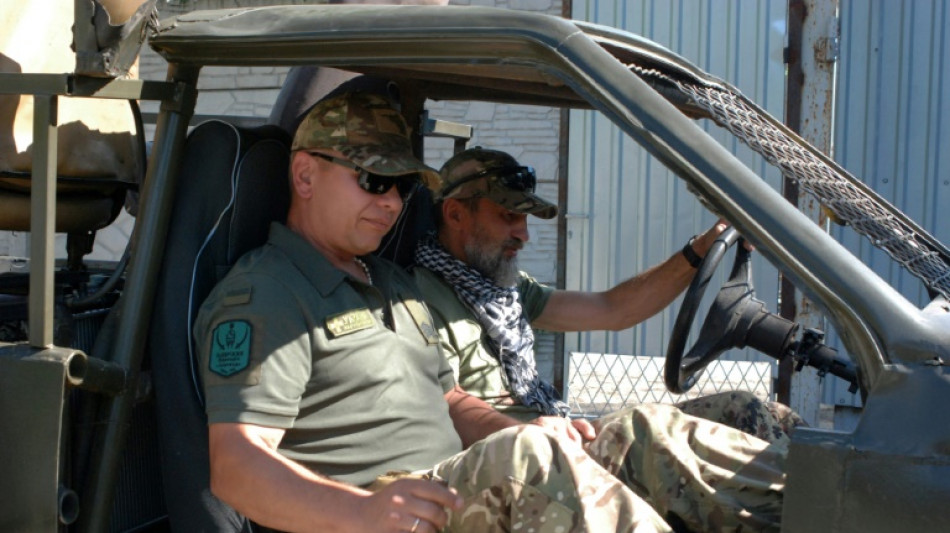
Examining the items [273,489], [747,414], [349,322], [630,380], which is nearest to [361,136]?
[349,322]

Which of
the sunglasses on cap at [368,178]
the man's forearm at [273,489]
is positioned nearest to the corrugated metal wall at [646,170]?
the sunglasses on cap at [368,178]

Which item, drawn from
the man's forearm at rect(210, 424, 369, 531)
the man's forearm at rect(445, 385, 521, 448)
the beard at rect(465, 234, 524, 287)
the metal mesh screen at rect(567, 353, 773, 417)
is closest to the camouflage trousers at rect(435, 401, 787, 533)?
the man's forearm at rect(210, 424, 369, 531)

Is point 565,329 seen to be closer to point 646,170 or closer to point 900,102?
point 646,170

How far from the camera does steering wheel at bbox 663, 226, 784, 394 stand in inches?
116

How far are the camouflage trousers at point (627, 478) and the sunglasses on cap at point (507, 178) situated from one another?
103 cm

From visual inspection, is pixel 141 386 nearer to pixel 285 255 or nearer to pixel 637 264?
pixel 285 255

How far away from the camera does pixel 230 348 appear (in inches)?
87.1

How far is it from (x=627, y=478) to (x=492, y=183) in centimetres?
120

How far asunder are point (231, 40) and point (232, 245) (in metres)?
0.51

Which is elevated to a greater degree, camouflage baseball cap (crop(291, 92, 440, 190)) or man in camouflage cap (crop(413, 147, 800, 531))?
camouflage baseball cap (crop(291, 92, 440, 190))

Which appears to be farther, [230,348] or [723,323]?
[723,323]

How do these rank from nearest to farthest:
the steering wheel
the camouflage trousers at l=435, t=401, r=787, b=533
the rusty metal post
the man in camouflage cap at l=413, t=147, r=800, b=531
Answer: the camouflage trousers at l=435, t=401, r=787, b=533 → the man in camouflage cap at l=413, t=147, r=800, b=531 → the steering wheel → the rusty metal post

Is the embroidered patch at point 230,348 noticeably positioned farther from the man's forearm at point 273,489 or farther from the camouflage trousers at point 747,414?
the camouflage trousers at point 747,414

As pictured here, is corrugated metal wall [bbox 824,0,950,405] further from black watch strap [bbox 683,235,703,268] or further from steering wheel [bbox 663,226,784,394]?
steering wheel [bbox 663,226,784,394]
